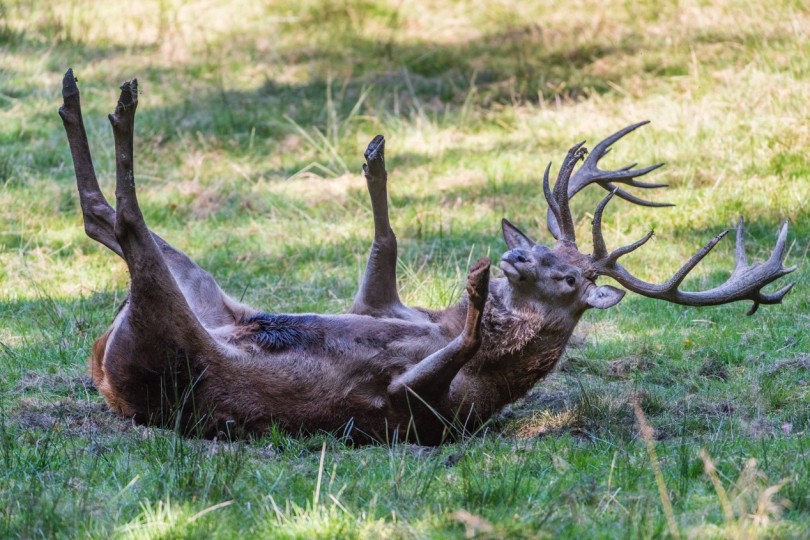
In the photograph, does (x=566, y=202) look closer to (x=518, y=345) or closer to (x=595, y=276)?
(x=595, y=276)

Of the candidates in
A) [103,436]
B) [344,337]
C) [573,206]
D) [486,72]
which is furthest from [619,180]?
[486,72]

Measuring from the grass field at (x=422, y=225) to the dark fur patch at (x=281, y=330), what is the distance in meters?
0.59

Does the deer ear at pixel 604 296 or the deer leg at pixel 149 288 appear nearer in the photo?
the deer leg at pixel 149 288

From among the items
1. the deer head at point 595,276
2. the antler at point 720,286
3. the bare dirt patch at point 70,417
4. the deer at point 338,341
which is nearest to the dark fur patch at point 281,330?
the deer at point 338,341

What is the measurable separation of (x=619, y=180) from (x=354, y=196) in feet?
11.0

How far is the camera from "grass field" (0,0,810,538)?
4.20 m

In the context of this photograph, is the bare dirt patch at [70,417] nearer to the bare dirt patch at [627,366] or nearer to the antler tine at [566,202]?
the antler tine at [566,202]

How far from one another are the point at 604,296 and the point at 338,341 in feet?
4.34

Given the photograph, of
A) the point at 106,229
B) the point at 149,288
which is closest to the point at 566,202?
the point at 149,288

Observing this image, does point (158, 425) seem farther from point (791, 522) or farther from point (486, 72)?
point (486, 72)

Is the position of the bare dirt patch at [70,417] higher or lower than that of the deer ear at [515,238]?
lower

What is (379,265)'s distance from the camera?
6.46 metres

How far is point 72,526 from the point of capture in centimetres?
389

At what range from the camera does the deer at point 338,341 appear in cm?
534
